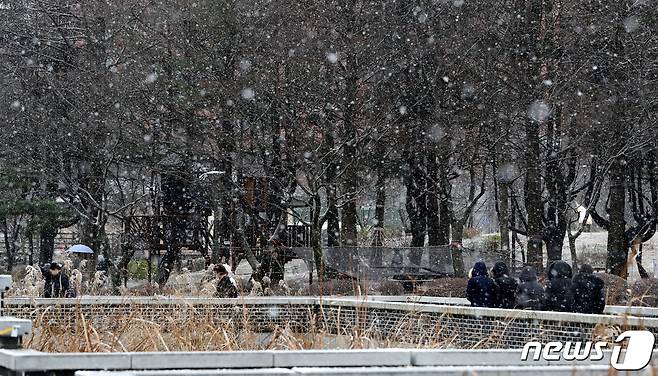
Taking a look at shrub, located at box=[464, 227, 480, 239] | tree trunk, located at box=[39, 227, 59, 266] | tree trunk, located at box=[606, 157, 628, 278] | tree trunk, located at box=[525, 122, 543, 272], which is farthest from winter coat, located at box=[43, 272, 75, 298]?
shrub, located at box=[464, 227, 480, 239]

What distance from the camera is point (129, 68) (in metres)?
31.6

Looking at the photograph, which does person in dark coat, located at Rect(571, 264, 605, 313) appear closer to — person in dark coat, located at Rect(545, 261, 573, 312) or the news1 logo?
person in dark coat, located at Rect(545, 261, 573, 312)

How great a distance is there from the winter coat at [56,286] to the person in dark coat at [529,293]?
19.8ft

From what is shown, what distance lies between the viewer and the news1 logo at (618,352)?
4953mm

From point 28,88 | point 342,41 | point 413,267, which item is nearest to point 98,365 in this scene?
point 413,267

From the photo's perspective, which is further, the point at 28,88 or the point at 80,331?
the point at 28,88

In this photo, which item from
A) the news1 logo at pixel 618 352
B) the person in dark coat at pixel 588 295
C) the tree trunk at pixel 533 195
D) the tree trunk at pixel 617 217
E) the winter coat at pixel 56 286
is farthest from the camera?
the tree trunk at pixel 533 195

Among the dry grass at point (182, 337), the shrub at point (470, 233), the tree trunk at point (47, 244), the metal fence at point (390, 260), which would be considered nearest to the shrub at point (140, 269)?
the tree trunk at point (47, 244)

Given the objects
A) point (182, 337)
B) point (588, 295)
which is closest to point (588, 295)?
point (588, 295)

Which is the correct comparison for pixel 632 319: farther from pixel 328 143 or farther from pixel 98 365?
pixel 328 143

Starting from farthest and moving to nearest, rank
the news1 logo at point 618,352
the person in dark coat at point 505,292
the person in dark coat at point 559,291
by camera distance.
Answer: the person in dark coat at point 505,292, the person in dark coat at point 559,291, the news1 logo at point 618,352

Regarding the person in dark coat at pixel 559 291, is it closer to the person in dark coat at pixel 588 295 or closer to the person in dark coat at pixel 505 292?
the person in dark coat at pixel 588 295

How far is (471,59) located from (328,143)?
4.81 m

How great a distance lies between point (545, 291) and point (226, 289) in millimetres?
3900
